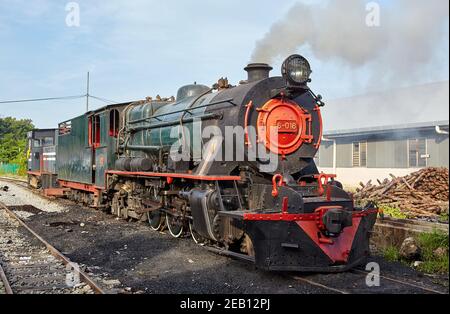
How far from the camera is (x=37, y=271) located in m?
7.41

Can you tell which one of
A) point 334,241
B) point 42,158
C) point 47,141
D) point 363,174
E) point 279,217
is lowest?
point 334,241

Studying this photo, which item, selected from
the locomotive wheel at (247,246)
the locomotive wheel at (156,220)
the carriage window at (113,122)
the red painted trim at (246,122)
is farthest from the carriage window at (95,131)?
the locomotive wheel at (247,246)

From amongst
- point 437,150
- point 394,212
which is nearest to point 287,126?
point 394,212

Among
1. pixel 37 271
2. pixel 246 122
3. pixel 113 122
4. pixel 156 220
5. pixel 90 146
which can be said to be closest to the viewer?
pixel 37 271

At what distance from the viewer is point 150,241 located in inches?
384

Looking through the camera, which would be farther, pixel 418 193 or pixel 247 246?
pixel 418 193

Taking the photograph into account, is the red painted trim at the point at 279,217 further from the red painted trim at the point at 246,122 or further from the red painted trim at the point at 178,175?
the red painted trim at the point at 246,122

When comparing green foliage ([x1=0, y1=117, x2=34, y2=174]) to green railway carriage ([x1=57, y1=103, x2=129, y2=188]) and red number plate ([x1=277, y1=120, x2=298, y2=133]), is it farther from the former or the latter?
red number plate ([x1=277, y1=120, x2=298, y2=133])

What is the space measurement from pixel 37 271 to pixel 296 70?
5.31 meters

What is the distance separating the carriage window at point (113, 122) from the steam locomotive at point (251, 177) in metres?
1.42

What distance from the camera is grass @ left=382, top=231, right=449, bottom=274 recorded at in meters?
7.33

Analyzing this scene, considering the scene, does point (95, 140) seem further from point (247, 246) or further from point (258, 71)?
point (247, 246)
